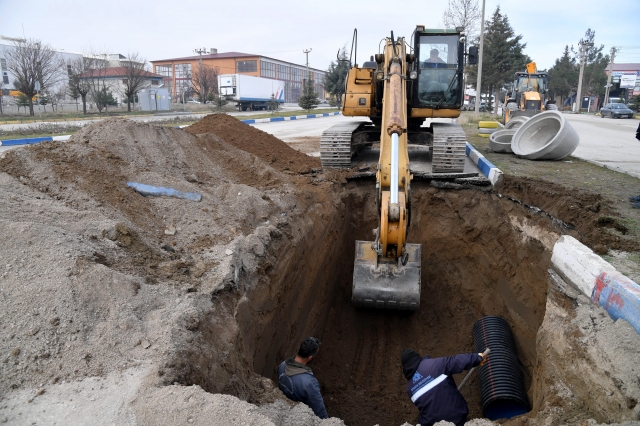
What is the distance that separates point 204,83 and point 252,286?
2091 inches

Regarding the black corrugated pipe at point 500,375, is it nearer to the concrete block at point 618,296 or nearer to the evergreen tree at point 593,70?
the concrete block at point 618,296

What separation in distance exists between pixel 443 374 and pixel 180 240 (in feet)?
10.8

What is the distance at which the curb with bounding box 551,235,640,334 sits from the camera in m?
3.97

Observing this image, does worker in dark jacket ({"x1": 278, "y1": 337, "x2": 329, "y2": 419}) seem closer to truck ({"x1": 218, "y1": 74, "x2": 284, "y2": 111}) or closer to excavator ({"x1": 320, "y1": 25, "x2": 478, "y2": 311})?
excavator ({"x1": 320, "y1": 25, "x2": 478, "y2": 311})

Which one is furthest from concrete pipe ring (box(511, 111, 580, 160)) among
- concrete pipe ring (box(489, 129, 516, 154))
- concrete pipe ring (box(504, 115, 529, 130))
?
concrete pipe ring (box(504, 115, 529, 130))

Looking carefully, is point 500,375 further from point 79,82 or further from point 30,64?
point 79,82

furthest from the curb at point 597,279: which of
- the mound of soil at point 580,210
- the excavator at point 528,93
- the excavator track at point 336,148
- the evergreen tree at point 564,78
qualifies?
the evergreen tree at point 564,78

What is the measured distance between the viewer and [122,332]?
3.58 metres

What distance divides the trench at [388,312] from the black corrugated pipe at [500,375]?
0.19 meters

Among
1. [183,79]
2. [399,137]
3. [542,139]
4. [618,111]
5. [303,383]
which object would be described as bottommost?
[303,383]

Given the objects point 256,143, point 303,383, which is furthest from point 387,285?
point 256,143

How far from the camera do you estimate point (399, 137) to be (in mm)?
5805

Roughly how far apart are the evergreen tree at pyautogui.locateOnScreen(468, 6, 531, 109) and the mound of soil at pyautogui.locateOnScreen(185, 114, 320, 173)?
29.9 m

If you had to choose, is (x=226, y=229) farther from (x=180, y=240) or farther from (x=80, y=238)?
(x=80, y=238)
